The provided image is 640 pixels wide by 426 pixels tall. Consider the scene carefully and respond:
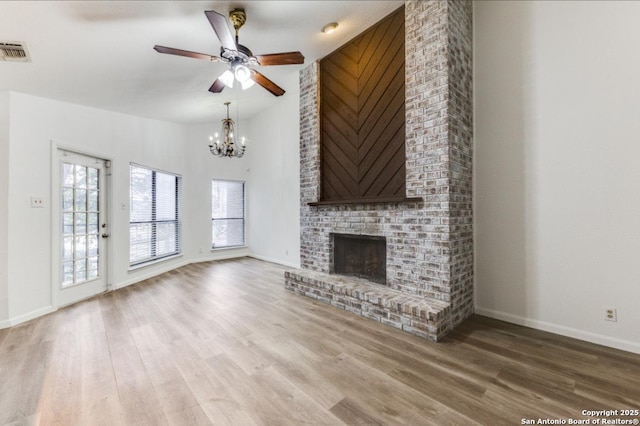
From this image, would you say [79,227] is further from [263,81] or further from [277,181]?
[277,181]

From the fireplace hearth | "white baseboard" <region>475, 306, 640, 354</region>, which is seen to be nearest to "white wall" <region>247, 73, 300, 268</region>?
the fireplace hearth

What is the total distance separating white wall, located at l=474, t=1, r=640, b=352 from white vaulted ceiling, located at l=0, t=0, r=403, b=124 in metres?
1.50

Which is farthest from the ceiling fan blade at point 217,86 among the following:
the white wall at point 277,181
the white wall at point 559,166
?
the white wall at point 559,166

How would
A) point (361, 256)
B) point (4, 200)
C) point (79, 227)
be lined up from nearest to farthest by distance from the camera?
1. point (4, 200)
2. point (361, 256)
3. point (79, 227)

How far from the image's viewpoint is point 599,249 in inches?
95.5

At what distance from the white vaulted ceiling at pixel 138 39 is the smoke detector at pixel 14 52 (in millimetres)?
51

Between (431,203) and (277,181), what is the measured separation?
4032 mm

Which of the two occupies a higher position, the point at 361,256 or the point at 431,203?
the point at 431,203

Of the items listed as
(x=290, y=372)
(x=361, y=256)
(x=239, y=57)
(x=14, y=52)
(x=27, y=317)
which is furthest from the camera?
(x=361, y=256)

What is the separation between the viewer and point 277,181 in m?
6.20

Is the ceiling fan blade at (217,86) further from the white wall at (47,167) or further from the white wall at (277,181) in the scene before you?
the white wall at (47,167)

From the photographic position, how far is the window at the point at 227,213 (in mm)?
6875

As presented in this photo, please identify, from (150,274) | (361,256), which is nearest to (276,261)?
(150,274)

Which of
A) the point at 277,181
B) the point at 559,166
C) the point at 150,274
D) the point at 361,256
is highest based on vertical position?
the point at 277,181
